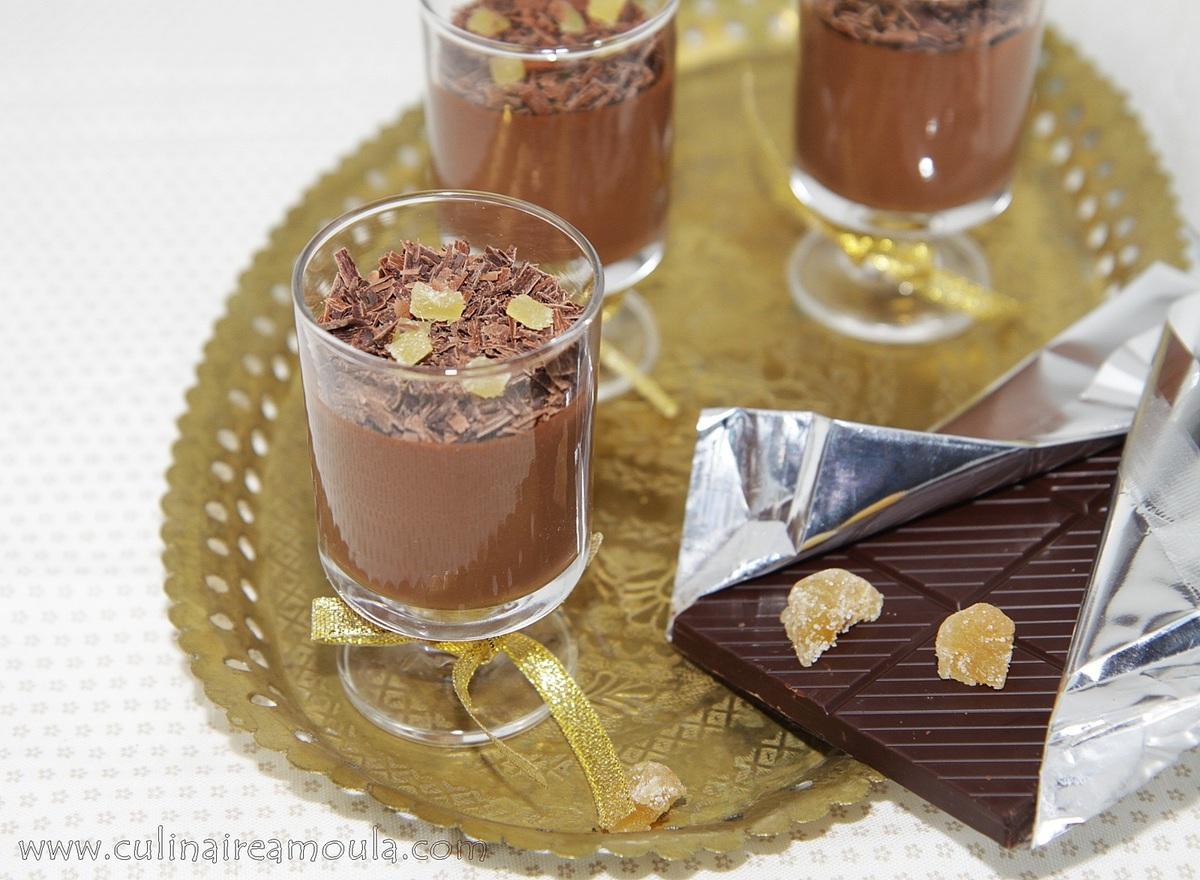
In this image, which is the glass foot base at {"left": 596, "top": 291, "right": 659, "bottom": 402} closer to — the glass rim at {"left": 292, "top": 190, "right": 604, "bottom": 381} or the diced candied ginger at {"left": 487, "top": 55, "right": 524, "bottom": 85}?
the diced candied ginger at {"left": 487, "top": 55, "right": 524, "bottom": 85}

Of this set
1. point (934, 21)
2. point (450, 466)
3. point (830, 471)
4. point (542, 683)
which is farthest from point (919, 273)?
point (450, 466)

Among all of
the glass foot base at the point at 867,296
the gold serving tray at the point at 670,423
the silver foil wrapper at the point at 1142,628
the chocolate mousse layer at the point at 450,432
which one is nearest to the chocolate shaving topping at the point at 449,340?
the chocolate mousse layer at the point at 450,432

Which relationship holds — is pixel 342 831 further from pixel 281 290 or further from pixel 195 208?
pixel 195 208

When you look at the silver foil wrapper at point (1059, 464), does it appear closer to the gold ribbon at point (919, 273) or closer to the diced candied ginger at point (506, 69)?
the gold ribbon at point (919, 273)

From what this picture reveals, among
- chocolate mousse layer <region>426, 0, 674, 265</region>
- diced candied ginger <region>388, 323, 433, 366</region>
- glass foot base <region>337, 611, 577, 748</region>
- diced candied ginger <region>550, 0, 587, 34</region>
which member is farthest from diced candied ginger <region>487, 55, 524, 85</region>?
glass foot base <region>337, 611, 577, 748</region>

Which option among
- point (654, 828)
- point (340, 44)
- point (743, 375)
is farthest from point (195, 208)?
point (654, 828)

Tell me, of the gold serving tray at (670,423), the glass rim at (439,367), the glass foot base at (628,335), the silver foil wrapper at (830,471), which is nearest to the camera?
the glass rim at (439,367)
